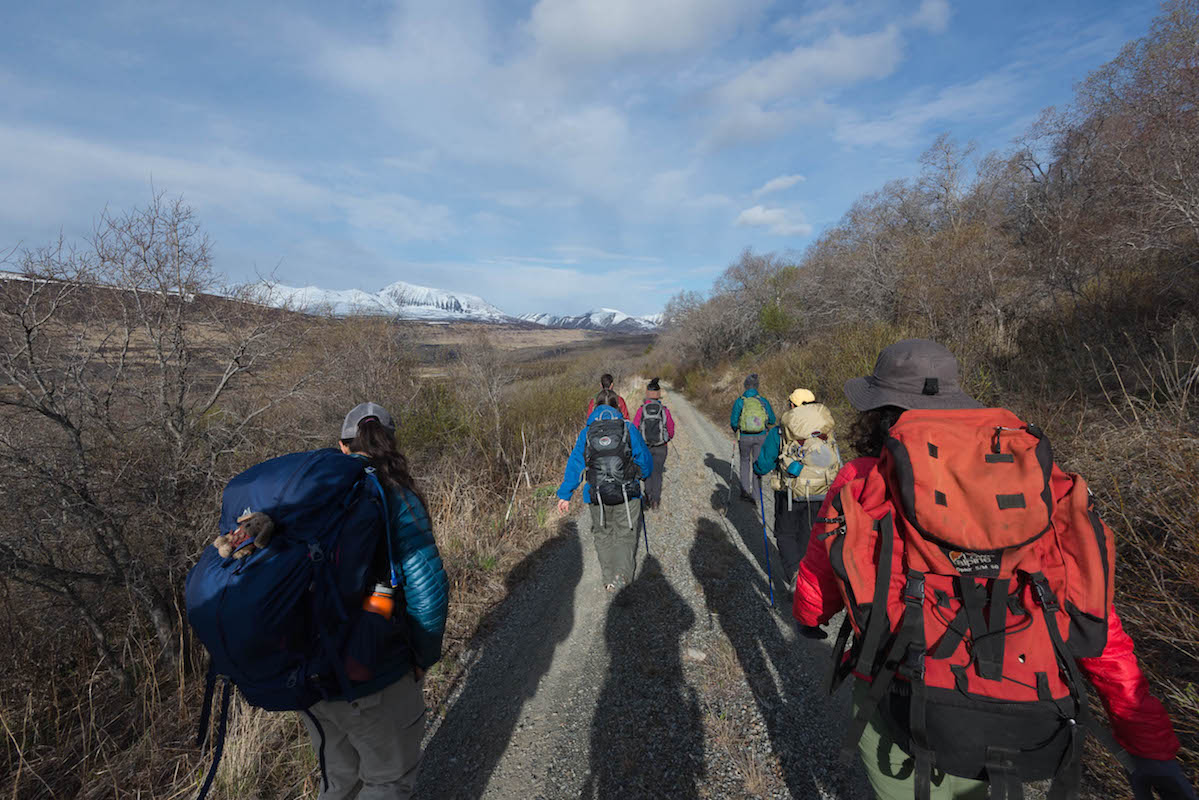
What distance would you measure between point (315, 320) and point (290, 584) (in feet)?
17.3

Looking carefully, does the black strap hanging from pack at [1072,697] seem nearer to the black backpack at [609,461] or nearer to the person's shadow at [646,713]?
the person's shadow at [646,713]

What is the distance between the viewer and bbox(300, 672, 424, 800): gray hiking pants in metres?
1.69

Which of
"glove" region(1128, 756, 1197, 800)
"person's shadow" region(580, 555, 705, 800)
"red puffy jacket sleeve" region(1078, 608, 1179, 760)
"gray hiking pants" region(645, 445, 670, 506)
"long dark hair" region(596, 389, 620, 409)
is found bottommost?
"person's shadow" region(580, 555, 705, 800)

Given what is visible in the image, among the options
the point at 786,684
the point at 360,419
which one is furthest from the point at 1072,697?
the point at 360,419

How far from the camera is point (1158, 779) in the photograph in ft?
3.96

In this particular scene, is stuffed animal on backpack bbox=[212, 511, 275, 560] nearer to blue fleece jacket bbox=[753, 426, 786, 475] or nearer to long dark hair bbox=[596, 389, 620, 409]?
long dark hair bbox=[596, 389, 620, 409]

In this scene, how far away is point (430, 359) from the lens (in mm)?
12883

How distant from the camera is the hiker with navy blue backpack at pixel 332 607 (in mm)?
1372

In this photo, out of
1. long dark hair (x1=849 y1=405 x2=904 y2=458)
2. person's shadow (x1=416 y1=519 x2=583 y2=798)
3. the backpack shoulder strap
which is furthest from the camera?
person's shadow (x1=416 y1=519 x2=583 y2=798)

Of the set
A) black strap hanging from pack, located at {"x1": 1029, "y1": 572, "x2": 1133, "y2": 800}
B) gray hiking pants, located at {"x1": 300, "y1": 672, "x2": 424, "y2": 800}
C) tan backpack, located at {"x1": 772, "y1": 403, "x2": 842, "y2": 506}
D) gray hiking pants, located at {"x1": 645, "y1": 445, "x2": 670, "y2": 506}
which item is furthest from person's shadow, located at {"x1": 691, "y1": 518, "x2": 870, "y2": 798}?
gray hiking pants, located at {"x1": 300, "y1": 672, "x2": 424, "y2": 800}

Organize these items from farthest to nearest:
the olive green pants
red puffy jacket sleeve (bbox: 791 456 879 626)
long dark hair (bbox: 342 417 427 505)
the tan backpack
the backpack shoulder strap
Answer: the tan backpack, long dark hair (bbox: 342 417 427 505), the backpack shoulder strap, red puffy jacket sleeve (bbox: 791 456 879 626), the olive green pants

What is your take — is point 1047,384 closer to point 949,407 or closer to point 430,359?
point 949,407

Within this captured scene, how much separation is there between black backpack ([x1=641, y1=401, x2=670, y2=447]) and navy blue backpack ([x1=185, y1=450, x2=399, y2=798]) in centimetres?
498

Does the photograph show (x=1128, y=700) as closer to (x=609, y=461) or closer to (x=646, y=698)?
(x=646, y=698)
